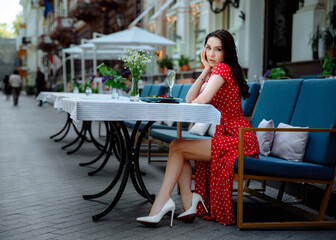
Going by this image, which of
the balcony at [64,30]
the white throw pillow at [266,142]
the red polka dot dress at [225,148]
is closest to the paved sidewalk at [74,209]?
the red polka dot dress at [225,148]

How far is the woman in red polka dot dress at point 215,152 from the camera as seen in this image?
3.58 m

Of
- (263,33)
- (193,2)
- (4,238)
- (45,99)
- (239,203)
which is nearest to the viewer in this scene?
(4,238)

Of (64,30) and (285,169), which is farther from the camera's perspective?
(64,30)

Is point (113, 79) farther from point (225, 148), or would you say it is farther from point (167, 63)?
point (167, 63)

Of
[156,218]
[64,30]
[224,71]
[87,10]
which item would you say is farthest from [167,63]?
[64,30]

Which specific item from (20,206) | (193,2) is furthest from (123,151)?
(193,2)

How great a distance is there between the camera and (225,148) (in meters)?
3.63

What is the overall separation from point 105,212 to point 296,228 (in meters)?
1.51

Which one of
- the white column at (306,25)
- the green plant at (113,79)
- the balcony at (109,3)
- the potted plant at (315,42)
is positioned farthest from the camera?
the balcony at (109,3)

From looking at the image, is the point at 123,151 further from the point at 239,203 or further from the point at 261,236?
the point at 261,236

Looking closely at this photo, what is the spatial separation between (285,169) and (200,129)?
7.11 ft

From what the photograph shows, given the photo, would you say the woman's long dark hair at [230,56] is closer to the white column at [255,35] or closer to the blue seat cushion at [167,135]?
the blue seat cushion at [167,135]

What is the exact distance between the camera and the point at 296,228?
359 centimetres

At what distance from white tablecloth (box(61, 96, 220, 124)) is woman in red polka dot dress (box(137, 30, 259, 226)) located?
178mm
